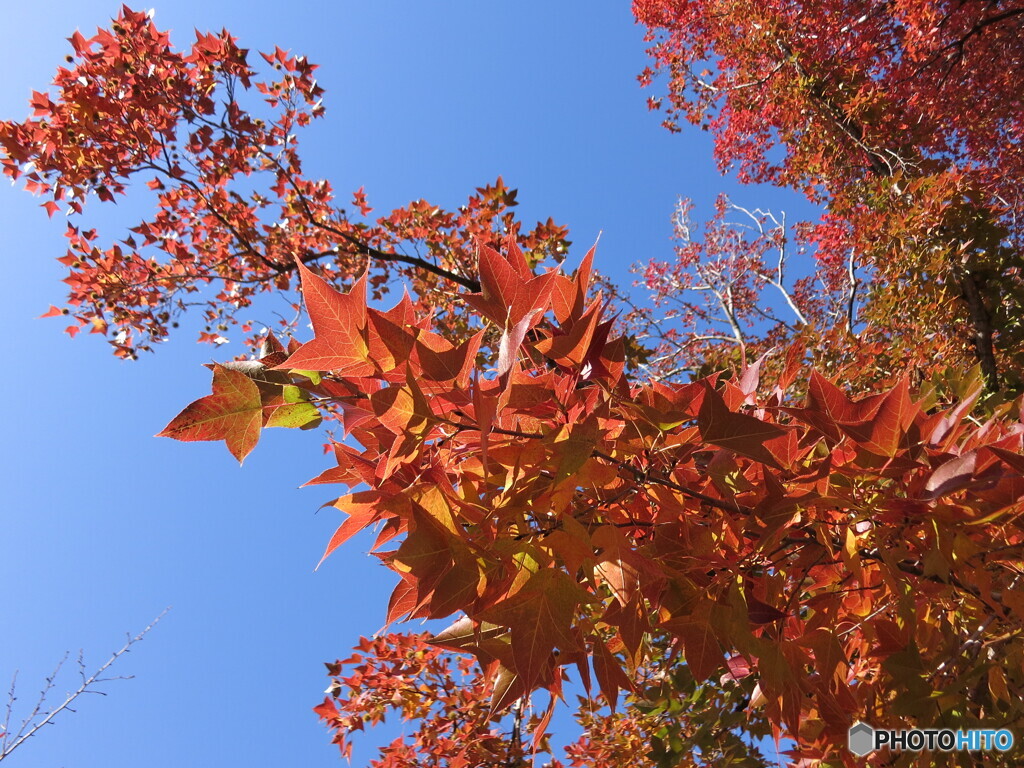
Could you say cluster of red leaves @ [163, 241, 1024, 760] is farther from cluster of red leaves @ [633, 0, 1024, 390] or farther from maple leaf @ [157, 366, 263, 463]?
cluster of red leaves @ [633, 0, 1024, 390]

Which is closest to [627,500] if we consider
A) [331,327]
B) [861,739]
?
[331,327]

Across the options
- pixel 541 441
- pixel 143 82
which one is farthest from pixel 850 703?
pixel 143 82

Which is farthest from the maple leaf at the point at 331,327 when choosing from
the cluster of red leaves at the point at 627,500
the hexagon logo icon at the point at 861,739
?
the hexagon logo icon at the point at 861,739

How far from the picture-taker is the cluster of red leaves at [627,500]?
0.65 m

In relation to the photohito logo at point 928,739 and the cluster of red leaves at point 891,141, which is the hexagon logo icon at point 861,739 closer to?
the photohito logo at point 928,739

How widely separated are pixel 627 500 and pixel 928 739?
630 millimetres

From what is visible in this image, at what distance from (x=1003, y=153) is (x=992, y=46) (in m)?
1.43

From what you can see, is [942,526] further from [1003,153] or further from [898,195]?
[1003,153]

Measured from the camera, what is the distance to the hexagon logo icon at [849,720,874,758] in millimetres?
992

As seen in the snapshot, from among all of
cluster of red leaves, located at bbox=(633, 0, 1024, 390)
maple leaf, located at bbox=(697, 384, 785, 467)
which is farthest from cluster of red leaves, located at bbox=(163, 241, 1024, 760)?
cluster of red leaves, located at bbox=(633, 0, 1024, 390)

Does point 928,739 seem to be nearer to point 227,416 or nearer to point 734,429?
point 734,429

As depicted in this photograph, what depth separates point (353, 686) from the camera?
10.9ft

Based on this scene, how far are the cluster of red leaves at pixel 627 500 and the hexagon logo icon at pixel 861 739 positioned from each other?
0.08 m

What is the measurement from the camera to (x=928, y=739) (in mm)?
958
